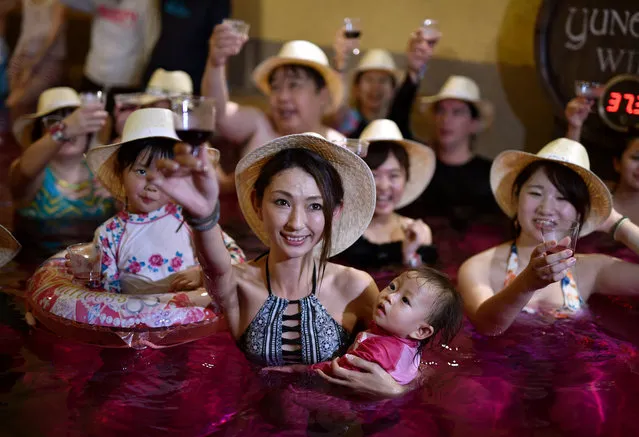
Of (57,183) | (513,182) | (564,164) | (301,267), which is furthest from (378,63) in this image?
(301,267)

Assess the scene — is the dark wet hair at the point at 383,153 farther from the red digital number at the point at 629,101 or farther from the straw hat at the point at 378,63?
the straw hat at the point at 378,63

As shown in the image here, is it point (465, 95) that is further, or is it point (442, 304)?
point (465, 95)

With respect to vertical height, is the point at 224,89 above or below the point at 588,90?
below

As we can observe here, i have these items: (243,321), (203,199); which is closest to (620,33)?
(243,321)

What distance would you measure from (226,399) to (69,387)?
0.73 meters

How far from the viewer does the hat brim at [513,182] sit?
4648 millimetres

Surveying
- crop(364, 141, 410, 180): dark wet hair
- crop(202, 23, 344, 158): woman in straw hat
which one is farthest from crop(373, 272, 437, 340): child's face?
crop(202, 23, 344, 158): woman in straw hat

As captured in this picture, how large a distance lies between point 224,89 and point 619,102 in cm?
303

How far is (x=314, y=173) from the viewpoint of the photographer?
372cm

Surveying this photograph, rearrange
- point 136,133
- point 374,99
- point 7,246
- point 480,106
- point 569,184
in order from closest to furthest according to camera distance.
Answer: point 7,246 → point 136,133 → point 569,184 → point 480,106 → point 374,99

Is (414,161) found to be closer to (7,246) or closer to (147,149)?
(147,149)

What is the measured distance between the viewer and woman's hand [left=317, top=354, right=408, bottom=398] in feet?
12.3

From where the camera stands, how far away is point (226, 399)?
391 cm

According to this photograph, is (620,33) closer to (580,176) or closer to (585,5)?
(585,5)
